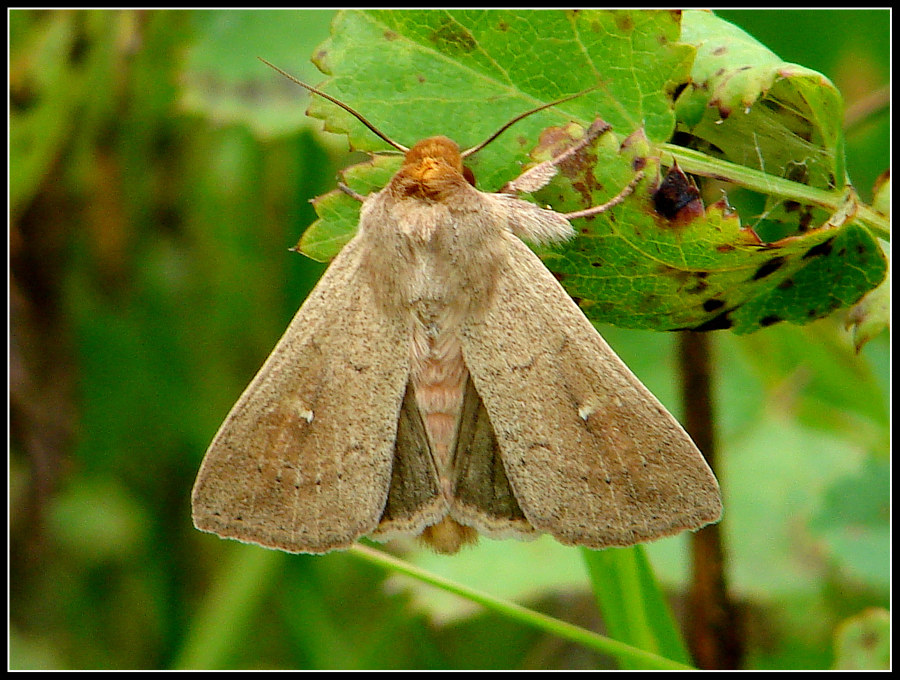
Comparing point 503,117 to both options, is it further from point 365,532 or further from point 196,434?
point 196,434

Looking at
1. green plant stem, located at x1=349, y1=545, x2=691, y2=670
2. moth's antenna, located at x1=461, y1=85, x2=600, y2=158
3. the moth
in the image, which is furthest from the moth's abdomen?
moth's antenna, located at x1=461, y1=85, x2=600, y2=158

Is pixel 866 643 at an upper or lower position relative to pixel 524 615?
lower

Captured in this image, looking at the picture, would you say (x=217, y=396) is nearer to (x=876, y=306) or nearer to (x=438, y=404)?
(x=438, y=404)

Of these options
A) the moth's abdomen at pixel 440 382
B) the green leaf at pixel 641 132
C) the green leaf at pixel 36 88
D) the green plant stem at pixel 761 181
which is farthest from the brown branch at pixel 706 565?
the green leaf at pixel 36 88

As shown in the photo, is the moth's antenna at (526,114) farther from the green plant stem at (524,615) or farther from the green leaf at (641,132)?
the green plant stem at (524,615)

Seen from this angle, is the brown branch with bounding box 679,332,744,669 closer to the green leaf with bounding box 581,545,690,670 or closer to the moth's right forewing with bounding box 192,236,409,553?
the green leaf with bounding box 581,545,690,670

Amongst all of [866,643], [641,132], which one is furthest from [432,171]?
[866,643]
